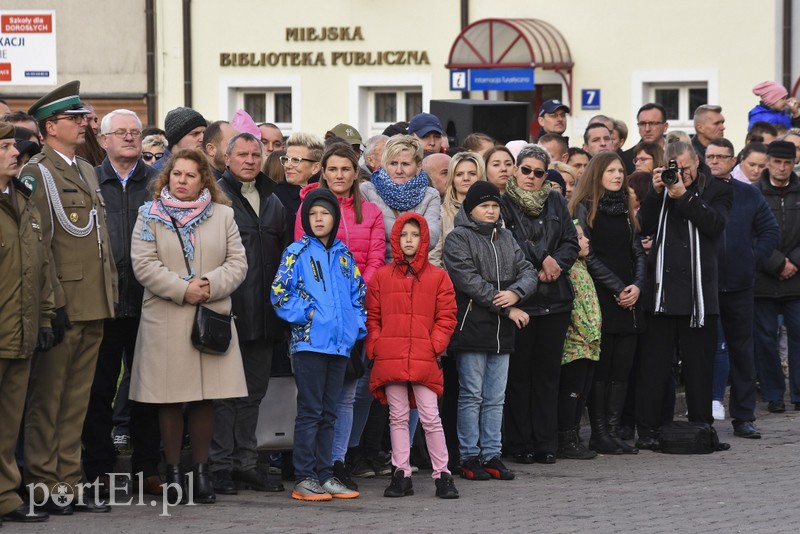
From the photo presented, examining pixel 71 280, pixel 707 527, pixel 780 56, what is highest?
pixel 780 56

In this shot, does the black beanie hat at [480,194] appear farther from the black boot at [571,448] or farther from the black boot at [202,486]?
the black boot at [202,486]

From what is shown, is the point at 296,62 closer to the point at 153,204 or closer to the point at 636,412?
the point at 636,412

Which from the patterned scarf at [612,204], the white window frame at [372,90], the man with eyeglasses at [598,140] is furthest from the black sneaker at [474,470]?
the white window frame at [372,90]

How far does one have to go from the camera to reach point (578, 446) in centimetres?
1105

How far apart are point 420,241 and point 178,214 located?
1.49 metres

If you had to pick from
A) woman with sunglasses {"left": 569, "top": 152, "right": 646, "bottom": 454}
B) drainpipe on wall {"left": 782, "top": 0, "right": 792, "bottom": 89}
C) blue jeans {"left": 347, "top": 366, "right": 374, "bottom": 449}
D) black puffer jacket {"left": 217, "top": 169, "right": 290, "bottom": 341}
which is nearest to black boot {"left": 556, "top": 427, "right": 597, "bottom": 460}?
woman with sunglasses {"left": 569, "top": 152, "right": 646, "bottom": 454}

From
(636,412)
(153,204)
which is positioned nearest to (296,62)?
(636,412)

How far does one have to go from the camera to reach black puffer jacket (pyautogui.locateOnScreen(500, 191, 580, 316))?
10.6 meters

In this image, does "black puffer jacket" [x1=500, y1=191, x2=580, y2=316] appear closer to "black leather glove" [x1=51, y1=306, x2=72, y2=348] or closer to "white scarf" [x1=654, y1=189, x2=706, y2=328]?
"white scarf" [x1=654, y1=189, x2=706, y2=328]

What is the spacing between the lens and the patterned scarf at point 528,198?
1066cm

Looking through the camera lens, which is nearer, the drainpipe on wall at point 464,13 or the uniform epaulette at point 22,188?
the uniform epaulette at point 22,188

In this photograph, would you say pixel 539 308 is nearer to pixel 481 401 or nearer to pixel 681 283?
pixel 481 401

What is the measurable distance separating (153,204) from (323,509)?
198 cm

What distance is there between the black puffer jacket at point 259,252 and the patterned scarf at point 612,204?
2517 millimetres
